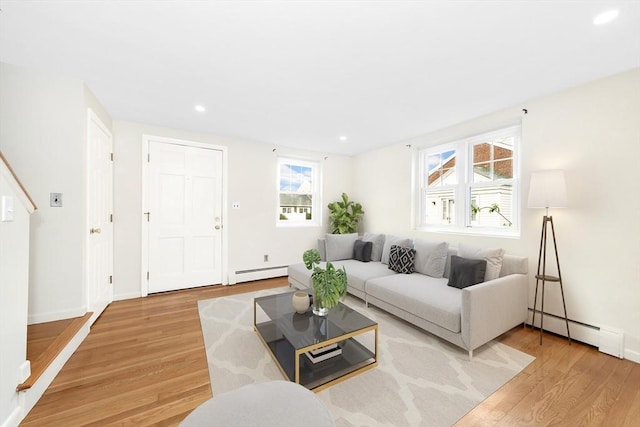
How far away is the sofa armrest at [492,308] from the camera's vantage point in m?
2.06

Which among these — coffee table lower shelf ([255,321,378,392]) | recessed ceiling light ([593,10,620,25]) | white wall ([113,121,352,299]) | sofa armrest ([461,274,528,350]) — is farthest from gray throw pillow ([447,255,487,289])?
white wall ([113,121,352,299])

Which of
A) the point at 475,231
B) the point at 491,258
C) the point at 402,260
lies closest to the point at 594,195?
the point at 491,258

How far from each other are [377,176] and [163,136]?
359 centimetres

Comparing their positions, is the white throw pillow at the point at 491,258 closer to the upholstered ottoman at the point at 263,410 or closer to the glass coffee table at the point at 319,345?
the glass coffee table at the point at 319,345

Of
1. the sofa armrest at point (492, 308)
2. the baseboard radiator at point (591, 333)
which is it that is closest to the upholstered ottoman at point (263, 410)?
the sofa armrest at point (492, 308)

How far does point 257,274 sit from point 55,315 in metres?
2.48

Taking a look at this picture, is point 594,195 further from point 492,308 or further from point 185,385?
point 185,385

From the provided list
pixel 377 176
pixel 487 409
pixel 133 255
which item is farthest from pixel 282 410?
pixel 377 176

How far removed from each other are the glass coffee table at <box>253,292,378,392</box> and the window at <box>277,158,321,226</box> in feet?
8.92

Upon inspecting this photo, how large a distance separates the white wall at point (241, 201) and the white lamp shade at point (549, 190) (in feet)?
11.0

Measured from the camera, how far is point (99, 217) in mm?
2855

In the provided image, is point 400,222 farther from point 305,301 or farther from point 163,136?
point 163,136

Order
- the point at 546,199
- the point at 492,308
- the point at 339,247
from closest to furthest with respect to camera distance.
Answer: the point at 492,308, the point at 546,199, the point at 339,247

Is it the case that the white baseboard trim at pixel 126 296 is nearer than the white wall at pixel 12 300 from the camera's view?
No
